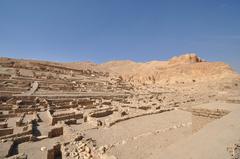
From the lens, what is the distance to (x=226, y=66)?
56750 millimetres

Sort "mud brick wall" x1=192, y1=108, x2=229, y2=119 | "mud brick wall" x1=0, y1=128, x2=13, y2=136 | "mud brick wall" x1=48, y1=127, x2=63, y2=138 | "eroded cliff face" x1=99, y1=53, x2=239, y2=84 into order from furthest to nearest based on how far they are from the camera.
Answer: "eroded cliff face" x1=99, y1=53, x2=239, y2=84, "mud brick wall" x1=0, y1=128, x2=13, y2=136, "mud brick wall" x1=48, y1=127, x2=63, y2=138, "mud brick wall" x1=192, y1=108, x2=229, y2=119

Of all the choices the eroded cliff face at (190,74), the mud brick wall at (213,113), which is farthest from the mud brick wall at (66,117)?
the eroded cliff face at (190,74)

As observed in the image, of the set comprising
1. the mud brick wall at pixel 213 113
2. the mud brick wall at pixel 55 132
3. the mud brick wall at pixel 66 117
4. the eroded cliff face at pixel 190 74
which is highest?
the eroded cliff face at pixel 190 74

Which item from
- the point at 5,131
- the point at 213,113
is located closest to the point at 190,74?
the point at 213,113

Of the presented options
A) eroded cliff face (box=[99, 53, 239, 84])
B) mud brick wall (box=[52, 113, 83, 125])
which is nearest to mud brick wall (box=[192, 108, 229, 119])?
mud brick wall (box=[52, 113, 83, 125])

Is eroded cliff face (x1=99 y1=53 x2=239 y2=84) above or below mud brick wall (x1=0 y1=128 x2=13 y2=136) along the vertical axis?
above

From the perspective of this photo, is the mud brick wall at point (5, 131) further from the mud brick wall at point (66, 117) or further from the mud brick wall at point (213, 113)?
the mud brick wall at point (213, 113)

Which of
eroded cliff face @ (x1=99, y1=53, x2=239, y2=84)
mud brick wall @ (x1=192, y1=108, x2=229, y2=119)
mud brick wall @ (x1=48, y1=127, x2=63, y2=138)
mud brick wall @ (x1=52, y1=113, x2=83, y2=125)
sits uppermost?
eroded cliff face @ (x1=99, y1=53, x2=239, y2=84)

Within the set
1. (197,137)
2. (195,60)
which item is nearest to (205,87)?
(195,60)

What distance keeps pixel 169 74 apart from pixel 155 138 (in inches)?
2262

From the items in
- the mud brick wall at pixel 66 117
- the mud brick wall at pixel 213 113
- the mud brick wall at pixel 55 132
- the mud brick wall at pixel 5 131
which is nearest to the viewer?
the mud brick wall at pixel 213 113

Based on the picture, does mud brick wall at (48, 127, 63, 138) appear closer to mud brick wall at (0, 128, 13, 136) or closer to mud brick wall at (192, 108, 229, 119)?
mud brick wall at (0, 128, 13, 136)

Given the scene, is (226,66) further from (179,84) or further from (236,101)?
(236,101)

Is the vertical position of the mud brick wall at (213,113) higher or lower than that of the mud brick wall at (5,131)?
higher
